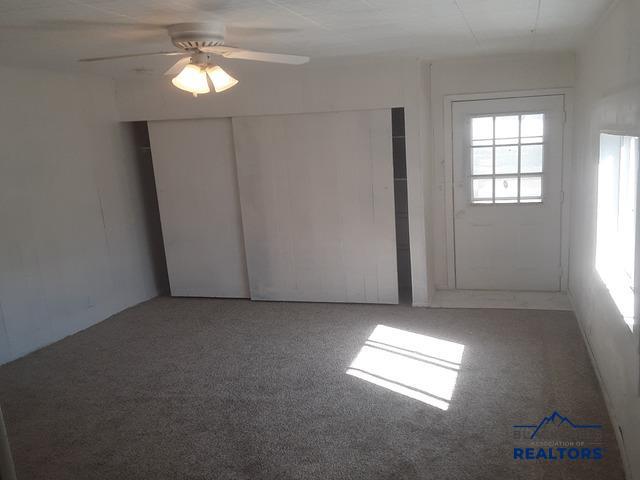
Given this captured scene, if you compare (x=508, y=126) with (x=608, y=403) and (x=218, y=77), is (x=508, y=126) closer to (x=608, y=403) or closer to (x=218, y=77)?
(x=608, y=403)

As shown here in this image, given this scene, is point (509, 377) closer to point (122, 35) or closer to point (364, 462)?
point (364, 462)

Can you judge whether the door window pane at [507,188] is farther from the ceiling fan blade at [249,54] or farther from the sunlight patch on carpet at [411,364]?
the ceiling fan blade at [249,54]

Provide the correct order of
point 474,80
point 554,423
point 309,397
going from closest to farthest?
point 554,423, point 309,397, point 474,80

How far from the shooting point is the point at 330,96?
5055mm

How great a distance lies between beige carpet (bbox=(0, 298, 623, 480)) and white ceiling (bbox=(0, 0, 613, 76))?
226 cm

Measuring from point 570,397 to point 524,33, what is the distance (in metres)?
2.46

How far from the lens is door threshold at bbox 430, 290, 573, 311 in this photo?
500 centimetres

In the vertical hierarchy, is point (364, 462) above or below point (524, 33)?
below

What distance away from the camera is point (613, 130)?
9.29 ft

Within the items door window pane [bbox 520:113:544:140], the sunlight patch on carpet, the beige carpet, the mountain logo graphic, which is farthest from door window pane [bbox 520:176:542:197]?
the mountain logo graphic

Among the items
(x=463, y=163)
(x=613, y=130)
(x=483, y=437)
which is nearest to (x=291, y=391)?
(x=483, y=437)

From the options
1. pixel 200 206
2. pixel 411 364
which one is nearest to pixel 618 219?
pixel 411 364

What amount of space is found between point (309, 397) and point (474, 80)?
11.0ft

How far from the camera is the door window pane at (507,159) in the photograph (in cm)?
520
